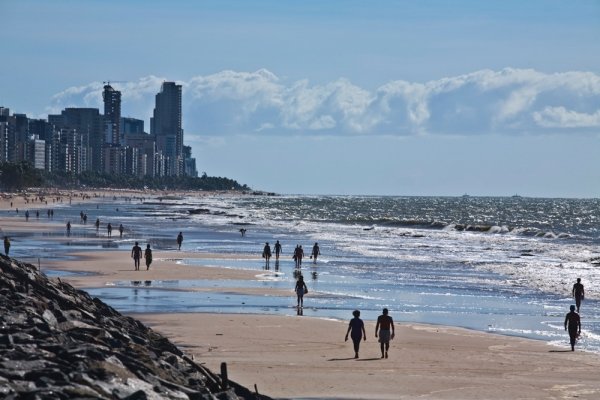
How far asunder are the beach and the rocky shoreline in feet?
6.53

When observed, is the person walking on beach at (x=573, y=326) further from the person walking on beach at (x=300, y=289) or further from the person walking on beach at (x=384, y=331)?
the person walking on beach at (x=300, y=289)

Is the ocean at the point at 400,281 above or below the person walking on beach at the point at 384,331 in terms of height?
below

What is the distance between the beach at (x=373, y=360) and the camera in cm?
1819

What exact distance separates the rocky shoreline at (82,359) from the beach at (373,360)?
6.53 ft

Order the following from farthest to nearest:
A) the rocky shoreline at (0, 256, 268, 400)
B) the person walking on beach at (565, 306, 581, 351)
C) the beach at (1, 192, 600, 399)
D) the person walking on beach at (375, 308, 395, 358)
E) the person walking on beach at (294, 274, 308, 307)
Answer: the person walking on beach at (294, 274, 308, 307)
the person walking on beach at (565, 306, 581, 351)
the person walking on beach at (375, 308, 395, 358)
the beach at (1, 192, 600, 399)
the rocky shoreline at (0, 256, 268, 400)

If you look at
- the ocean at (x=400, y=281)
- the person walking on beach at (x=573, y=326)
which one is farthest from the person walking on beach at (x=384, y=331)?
the ocean at (x=400, y=281)

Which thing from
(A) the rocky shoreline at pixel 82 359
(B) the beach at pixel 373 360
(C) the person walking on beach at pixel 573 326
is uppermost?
(A) the rocky shoreline at pixel 82 359

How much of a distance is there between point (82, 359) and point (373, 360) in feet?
29.2

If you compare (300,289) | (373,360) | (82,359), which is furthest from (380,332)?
(82,359)

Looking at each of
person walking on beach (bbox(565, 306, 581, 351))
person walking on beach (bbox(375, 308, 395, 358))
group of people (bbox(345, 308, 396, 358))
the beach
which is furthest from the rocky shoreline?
person walking on beach (bbox(565, 306, 581, 351))

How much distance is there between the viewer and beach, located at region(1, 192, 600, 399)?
59.7ft

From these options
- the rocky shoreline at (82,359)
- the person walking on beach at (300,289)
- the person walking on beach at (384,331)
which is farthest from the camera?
the person walking on beach at (300,289)

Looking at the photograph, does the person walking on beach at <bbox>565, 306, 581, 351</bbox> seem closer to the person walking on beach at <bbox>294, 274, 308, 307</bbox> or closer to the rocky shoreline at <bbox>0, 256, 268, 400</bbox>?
the person walking on beach at <bbox>294, 274, 308, 307</bbox>

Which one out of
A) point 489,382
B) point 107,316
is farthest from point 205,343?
point 489,382
